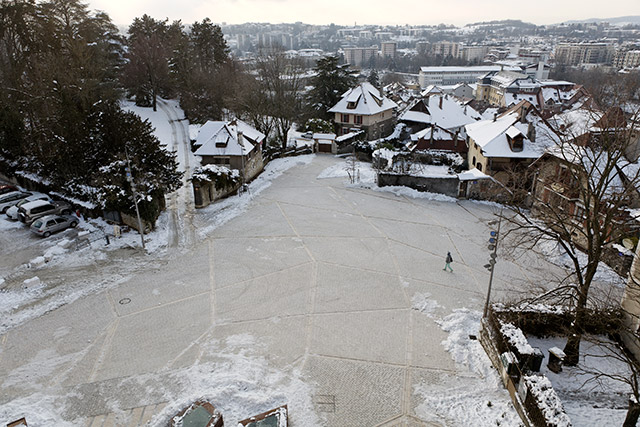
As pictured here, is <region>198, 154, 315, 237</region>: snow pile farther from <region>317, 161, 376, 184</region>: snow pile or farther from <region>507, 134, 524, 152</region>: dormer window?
<region>507, 134, 524, 152</region>: dormer window

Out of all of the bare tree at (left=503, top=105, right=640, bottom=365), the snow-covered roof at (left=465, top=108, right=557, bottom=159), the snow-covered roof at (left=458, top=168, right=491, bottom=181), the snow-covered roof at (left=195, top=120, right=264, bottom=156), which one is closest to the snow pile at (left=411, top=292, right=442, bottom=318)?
the bare tree at (left=503, top=105, right=640, bottom=365)

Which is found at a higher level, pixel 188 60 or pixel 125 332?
pixel 188 60

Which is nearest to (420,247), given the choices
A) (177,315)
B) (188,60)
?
(177,315)

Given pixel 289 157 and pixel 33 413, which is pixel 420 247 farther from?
pixel 289 157

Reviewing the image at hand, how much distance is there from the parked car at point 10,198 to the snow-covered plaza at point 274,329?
31.4ft

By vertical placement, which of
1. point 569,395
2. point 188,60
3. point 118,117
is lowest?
point 569,395

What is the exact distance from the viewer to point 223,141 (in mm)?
34250

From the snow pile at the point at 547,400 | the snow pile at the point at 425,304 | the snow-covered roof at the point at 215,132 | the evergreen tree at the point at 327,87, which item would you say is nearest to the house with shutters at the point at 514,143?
the snow pile at the point at 425,304

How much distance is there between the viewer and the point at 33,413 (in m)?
12.8

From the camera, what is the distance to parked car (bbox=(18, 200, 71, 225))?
84.5ft

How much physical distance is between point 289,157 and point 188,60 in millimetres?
22230

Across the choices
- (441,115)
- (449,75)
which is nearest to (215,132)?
(441,115)

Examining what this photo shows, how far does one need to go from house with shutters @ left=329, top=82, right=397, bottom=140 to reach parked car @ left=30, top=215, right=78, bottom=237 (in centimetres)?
3369

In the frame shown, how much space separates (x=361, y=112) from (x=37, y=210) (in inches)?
1395
